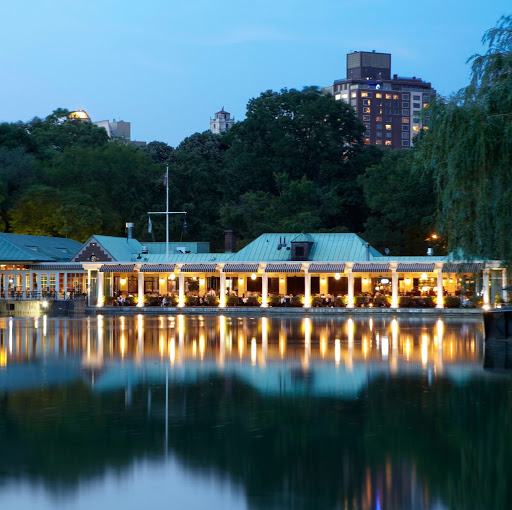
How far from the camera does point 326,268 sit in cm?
5384

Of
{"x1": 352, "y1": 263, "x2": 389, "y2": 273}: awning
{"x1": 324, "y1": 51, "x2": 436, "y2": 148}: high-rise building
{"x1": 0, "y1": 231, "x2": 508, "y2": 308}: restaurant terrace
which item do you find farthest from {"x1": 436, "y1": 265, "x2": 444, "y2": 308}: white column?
{"x1": 324, "y1": 51, "x2": 436, "y2": 148}: high-rise building

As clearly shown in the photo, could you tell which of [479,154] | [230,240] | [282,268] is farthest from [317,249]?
[479,154]

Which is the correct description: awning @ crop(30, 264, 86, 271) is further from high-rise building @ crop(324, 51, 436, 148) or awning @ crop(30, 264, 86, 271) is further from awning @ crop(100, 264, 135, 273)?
high-rise building @ crop(324, 51, 436, 148)

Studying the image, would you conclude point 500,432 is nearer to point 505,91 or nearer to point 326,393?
point 326,393

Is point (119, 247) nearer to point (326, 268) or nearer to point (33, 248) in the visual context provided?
point (33, 248)

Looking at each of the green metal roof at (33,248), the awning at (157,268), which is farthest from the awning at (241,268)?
the green metal roof at (33,248)

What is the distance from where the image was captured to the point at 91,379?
19.0 m

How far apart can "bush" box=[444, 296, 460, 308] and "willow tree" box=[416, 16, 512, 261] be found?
1176 inches

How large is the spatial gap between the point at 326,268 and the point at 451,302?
7422 mm

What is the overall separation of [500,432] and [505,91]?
8.73 metres

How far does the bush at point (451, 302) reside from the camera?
50.8 m

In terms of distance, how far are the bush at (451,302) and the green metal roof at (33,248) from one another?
2439 cm

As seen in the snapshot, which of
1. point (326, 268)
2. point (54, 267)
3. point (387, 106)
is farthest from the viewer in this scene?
point (387, 106)

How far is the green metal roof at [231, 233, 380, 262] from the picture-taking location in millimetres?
55844
